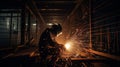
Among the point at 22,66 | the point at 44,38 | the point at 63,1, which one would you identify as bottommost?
the point at 22,66

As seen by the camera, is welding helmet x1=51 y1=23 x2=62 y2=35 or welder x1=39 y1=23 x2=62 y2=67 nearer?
welder x1=39 y1=23 x2=62 y2=67

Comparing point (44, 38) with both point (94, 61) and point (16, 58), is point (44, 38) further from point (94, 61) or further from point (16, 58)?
point (94, 61)

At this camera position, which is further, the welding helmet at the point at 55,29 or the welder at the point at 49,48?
the welding helmet at the point at 55,29

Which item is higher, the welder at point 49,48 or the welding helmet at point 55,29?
the welding helmet at point 55,29

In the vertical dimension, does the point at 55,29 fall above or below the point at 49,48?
above

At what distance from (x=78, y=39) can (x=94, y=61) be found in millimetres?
4678

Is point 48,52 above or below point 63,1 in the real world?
below

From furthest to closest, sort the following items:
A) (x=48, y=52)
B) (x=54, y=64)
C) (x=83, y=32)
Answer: (x=83, y=32) < (x=48, y=52) < (x=54, y=64)

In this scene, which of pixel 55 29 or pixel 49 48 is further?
pixel 55 29

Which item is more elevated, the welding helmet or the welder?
the welding helmet

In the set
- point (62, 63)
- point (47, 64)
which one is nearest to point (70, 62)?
point (62, 63)

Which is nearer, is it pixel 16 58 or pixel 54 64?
pixel 54 64

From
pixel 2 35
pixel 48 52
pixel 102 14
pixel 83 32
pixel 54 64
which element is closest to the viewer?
pixel 54 64

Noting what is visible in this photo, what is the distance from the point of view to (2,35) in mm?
14336
